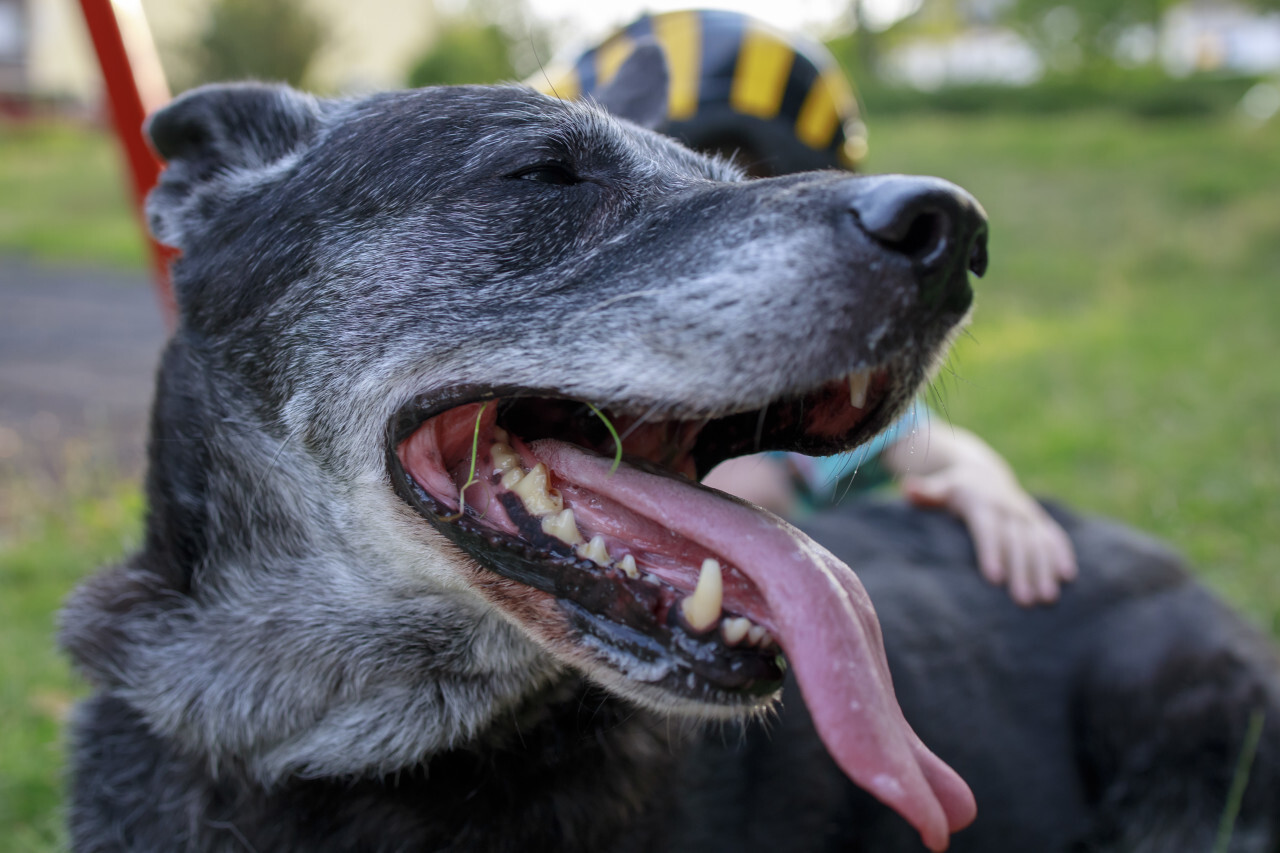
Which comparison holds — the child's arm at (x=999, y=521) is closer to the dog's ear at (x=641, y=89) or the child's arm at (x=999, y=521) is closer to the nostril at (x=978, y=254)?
the nostril at (x=978, y=254)

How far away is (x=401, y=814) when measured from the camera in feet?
6.66

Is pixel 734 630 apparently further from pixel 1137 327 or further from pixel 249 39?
A: pixel 249 39

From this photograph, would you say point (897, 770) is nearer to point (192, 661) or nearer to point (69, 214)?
point (192, 661)

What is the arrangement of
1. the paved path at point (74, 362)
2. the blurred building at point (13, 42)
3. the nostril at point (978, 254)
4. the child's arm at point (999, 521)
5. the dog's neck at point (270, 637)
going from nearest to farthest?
1. the nostril at point (978, 254)
2. the dog's neck at point (270, 637)
3. the child's arm at point (999, 521)
4. the paved path at point (74, 362)
5. the blurred building at point (13, 42)

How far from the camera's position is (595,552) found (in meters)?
1.77

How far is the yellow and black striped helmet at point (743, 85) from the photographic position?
419cm

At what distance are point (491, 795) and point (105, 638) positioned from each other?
3.45 ft

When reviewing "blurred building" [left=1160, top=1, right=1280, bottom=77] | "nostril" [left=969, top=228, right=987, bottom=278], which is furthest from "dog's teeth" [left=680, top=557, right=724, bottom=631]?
→ "blurred building" [left=1160, top=1, right=1280, bottom=77]

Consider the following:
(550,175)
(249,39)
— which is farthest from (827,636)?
(249,39)

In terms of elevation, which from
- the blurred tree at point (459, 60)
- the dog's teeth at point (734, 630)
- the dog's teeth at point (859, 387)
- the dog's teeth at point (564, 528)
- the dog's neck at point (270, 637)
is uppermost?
the dog's teeth at point (859, 387)

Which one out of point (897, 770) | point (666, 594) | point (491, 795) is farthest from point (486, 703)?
point (897, 770)

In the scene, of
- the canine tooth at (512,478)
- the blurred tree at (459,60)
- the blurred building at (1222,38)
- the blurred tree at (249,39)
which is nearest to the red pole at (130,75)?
the canine tooth at (512,478)

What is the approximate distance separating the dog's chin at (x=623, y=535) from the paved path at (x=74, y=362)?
486cm

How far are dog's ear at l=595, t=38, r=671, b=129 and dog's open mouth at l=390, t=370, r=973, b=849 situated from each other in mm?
1705
